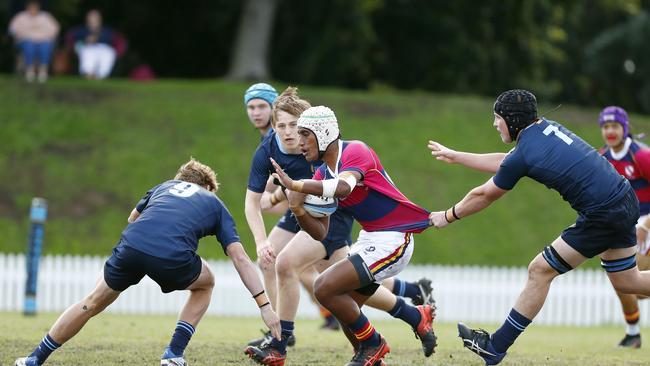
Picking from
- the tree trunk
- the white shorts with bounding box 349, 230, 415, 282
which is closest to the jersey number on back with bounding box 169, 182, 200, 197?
the white shorts with bounding box 349, 230, 415, 282

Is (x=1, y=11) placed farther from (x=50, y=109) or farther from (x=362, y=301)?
(x=362, y=301)

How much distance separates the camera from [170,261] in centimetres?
713

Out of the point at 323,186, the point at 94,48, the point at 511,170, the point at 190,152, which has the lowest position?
the point at 190,152

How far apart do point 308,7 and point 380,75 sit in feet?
14.7

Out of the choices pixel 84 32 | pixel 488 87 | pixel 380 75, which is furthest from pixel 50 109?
pixel 488 87

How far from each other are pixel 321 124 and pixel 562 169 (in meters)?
1.75

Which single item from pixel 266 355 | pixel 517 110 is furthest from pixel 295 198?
pixel 517 110

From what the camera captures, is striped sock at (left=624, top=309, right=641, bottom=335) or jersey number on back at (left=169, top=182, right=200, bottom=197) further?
striped sock at (left=624, top=309, right=641, bottom=335)

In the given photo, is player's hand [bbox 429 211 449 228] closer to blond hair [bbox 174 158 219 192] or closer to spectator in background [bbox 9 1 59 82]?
blond hair [bbox 174 158 219 192]

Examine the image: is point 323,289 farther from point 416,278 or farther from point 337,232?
point 416,278

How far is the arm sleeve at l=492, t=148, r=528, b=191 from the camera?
7445 mm

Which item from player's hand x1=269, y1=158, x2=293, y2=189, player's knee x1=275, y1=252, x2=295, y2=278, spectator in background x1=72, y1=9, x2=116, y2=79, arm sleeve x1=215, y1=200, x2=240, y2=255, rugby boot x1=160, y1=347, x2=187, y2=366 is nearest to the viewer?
player's hand x1=269, y1=158, x2=293, y2=189

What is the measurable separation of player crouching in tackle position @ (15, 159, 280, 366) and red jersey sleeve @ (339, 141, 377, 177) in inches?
36.4

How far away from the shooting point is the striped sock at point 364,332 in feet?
24.8
